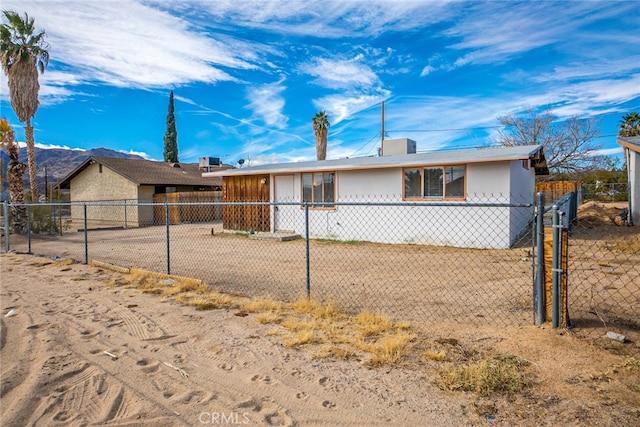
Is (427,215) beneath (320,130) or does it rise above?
beneath

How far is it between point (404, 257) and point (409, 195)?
3.13 metres

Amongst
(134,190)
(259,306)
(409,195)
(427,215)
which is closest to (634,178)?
(427,215)

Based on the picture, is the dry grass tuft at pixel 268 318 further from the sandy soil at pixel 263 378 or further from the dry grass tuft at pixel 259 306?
the dry grass tuft at pixel 259 306

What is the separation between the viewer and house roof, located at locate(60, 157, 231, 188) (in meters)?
25.4

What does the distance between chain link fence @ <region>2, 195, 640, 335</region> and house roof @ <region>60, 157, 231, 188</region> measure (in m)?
7.28

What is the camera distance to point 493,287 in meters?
6.79

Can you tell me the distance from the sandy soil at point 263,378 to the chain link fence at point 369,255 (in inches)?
46.1

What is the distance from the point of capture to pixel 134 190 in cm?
2472

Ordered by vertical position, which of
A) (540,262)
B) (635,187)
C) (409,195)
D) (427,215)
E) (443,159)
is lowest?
(540,262)

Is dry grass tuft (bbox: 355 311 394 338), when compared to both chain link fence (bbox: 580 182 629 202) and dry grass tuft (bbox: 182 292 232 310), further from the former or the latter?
chain link fence (bbox: 580 182 629 202)

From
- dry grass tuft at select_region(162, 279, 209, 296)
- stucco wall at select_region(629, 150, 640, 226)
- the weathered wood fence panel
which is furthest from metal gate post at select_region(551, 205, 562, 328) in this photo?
the weathered wood fence panel

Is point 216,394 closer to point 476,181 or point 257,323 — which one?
point 257,323

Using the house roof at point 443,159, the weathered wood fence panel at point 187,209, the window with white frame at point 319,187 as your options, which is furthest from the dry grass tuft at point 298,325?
the weathered wood fence panel at point 187,209

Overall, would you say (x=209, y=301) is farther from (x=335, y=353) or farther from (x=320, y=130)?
(x=320, y=130)
